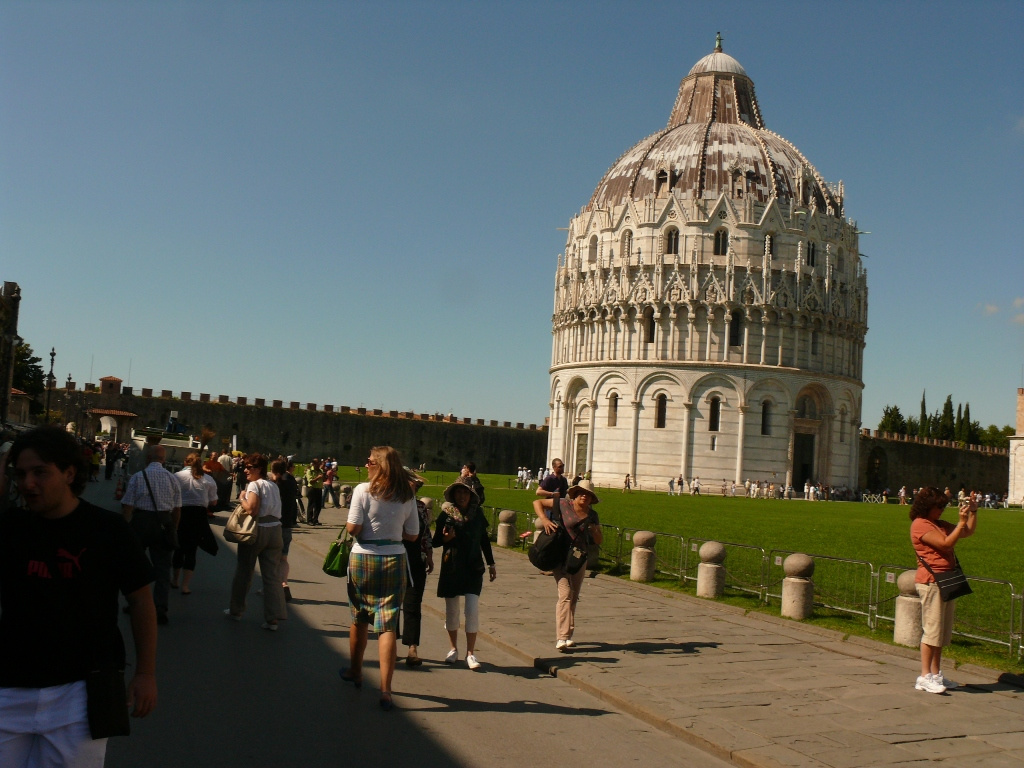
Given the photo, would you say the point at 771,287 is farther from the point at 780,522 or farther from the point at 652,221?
the point at 780,522

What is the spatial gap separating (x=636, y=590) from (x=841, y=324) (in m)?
54.4

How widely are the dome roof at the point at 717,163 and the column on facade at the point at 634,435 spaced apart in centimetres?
1303

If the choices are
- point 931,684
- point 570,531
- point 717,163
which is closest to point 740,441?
point 717,163

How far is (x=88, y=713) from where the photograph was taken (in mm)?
3516

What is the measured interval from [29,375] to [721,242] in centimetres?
4548

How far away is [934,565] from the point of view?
26.7ft

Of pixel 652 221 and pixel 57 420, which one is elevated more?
pixel 652 221

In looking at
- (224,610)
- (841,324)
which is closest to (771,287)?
(841,324)

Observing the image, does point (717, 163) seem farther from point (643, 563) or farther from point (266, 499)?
point (266, 499)

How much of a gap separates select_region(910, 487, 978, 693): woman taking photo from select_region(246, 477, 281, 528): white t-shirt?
575 cm

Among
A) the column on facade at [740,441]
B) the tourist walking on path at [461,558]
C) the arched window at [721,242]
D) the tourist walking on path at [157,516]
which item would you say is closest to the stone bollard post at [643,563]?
the tourist walking on path at [461,558]

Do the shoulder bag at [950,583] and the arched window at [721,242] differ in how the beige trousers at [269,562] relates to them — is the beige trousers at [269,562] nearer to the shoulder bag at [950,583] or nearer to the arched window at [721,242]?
the shoulder bag at [950,583]

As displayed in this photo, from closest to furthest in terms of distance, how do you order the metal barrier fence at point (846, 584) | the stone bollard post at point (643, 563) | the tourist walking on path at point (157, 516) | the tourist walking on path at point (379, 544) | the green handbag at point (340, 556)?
the tourist walking on path at point (379, 544)
the green handbag at point (340, 556)
the tourist walking on path at point (157, 516)
the metal barrier fence at point (846, 584)
the stone bollard post at point (643, 563)

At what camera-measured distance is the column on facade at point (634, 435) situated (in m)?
62.1
